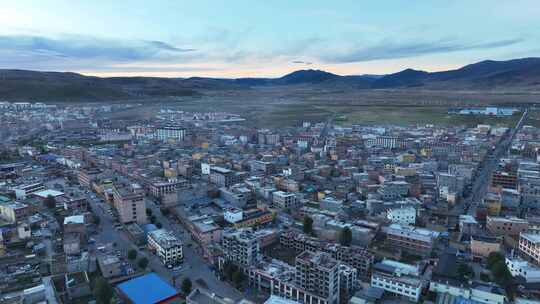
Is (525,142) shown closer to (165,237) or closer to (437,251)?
(437,251)

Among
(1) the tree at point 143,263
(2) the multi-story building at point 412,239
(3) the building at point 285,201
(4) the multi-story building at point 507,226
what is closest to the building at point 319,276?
(2) the multi-story building at point 412,239

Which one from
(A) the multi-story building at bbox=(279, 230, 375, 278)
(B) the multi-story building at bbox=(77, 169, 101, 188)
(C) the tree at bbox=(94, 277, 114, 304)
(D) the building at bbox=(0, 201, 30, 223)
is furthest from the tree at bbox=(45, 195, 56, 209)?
(A) the multi-story building at bbox=(279, 230, 375, 278)

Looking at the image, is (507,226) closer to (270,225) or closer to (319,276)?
(319,276)

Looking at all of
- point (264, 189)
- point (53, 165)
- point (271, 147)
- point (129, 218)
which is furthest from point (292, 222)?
point (53, 165)

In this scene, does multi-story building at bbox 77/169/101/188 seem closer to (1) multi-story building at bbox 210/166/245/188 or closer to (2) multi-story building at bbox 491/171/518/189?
(1) multi-story building at bbox 210/166/245/188

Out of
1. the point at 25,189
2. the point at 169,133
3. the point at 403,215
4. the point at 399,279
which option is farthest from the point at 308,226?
the point at 169,133

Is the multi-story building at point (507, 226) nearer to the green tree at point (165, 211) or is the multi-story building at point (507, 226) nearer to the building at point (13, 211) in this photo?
the green tree at point (165, 211)
